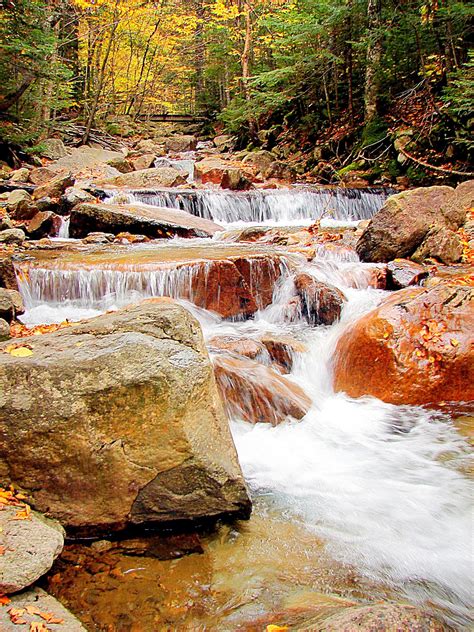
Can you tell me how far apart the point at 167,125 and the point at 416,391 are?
28.3m

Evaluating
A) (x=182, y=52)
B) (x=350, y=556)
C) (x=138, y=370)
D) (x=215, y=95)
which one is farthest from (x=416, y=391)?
(x=215, y=95)

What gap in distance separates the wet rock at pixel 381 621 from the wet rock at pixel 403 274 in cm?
559

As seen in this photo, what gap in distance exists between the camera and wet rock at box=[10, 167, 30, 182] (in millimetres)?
13200

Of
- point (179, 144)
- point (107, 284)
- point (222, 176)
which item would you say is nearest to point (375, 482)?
point (107, 284)

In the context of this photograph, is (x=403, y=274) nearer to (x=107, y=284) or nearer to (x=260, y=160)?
(x=107, y=284)

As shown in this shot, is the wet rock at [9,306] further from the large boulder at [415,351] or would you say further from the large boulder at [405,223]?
the large boulder at [405,223]

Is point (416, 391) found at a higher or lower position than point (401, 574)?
higher

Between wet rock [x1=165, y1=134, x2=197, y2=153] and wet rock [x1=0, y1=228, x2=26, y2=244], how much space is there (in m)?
16.9

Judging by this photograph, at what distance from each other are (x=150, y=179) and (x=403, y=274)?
965 cm

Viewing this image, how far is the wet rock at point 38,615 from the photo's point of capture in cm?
172

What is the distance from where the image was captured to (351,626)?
1.68 m

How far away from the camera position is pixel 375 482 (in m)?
3.44

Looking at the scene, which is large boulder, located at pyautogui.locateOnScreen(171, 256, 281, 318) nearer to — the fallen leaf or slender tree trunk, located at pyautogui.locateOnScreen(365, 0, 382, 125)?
the fallen leaf

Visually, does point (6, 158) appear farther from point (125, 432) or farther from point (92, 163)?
point (125, 432)
